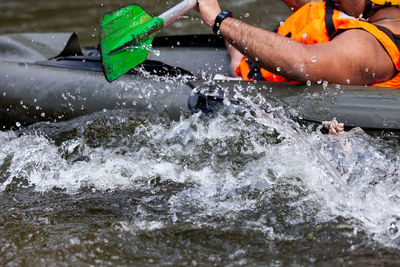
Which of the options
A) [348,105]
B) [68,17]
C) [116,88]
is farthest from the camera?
[68,17]

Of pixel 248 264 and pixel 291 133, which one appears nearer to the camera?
pixel 248 264

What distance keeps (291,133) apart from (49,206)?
1091 mm

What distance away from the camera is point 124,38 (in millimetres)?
2285

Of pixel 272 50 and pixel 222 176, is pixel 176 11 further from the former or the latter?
pixel 222 176

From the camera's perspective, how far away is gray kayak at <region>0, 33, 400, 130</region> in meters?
2.19

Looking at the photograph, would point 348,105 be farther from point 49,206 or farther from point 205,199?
point 49,206

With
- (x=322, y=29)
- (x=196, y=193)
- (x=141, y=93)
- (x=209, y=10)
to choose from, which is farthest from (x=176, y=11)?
(x=196, y=193)

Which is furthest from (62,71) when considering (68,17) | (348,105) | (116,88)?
(68,17)

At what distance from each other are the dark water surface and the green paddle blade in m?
0.31

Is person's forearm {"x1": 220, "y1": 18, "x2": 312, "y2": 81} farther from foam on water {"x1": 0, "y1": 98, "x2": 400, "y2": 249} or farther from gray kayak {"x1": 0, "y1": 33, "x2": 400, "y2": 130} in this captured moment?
foam on water {"x1": 0, "y1": 98, "x2": 400, "y2": 249}

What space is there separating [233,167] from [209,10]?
80cm

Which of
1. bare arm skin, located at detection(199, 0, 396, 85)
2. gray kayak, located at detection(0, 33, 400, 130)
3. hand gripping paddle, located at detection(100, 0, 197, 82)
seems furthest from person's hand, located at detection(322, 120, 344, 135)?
hand gripping paddle, located at detection(100, 0, 197, 82)

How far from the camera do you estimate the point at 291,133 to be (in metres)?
2.23

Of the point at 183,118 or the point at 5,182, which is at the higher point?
the point at 183,118
